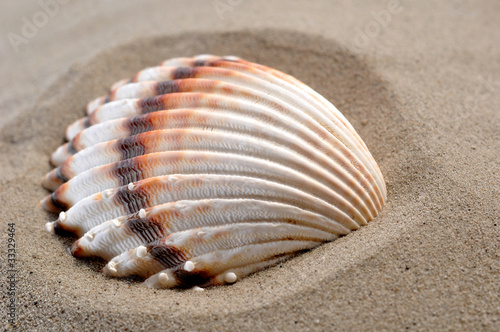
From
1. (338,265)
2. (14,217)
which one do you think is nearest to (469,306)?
(338,265)

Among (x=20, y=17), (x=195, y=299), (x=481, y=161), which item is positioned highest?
(x=20, y=17)

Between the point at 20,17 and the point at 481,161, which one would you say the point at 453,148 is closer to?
the point at 481,161

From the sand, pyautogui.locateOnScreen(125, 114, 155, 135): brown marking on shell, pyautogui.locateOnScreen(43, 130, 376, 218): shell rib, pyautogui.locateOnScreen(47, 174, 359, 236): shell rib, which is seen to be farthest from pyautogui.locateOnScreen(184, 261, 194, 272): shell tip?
pyautogui.locateOnScreen(125, 114, 155, 135): brown marking on shell

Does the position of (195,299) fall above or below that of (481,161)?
below

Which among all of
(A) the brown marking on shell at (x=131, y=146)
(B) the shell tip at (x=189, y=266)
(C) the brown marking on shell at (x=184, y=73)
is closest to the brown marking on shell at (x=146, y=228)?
(B) the shell tip at (x=189, y=266)

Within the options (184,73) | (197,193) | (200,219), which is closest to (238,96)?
(184,73)

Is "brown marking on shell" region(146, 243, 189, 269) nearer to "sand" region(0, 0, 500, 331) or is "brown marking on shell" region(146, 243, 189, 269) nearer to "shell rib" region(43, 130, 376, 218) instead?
"sand" region(0, 0, 500, 331)
